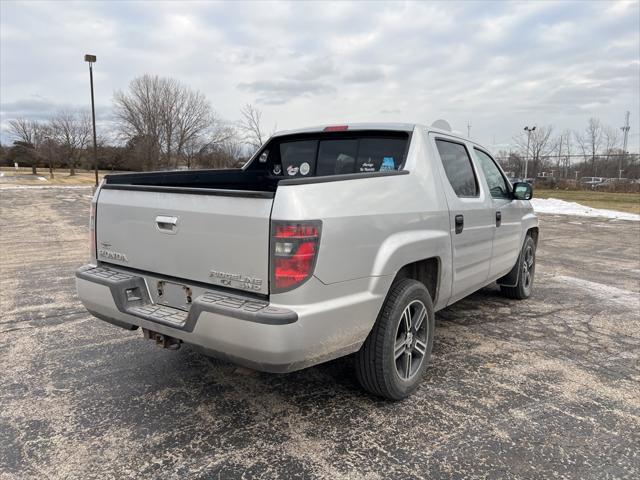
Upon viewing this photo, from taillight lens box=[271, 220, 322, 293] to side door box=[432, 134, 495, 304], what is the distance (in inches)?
61.8

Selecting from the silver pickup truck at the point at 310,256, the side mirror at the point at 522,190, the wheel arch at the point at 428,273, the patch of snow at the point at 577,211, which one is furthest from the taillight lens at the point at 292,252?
the patch of snow at the point at 577,211

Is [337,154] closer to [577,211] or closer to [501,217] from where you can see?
[501,217]

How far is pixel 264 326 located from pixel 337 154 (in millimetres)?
2159

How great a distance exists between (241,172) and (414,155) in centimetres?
188

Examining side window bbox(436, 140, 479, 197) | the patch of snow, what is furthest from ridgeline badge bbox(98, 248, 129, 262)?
the patch of snow

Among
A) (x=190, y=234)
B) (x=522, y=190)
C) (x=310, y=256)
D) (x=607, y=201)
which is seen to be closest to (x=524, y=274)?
(x=522, y=190)

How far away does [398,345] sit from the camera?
320 cm

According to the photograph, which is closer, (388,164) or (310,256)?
(310,256)

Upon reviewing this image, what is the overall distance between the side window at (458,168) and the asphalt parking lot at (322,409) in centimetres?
140

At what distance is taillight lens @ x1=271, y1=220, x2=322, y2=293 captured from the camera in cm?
241

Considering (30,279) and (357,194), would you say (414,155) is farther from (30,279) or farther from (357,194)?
(30,279)

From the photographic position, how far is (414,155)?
3.42 meters

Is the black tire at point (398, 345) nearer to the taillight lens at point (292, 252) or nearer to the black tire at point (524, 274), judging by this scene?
the taillight lens at point (292, 252)

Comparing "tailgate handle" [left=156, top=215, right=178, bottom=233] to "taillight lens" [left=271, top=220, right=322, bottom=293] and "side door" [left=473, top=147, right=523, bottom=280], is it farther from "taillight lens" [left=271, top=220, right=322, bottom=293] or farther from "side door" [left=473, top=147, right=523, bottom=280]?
"side door" [left=473, top=147, right=523, bottom=280]
